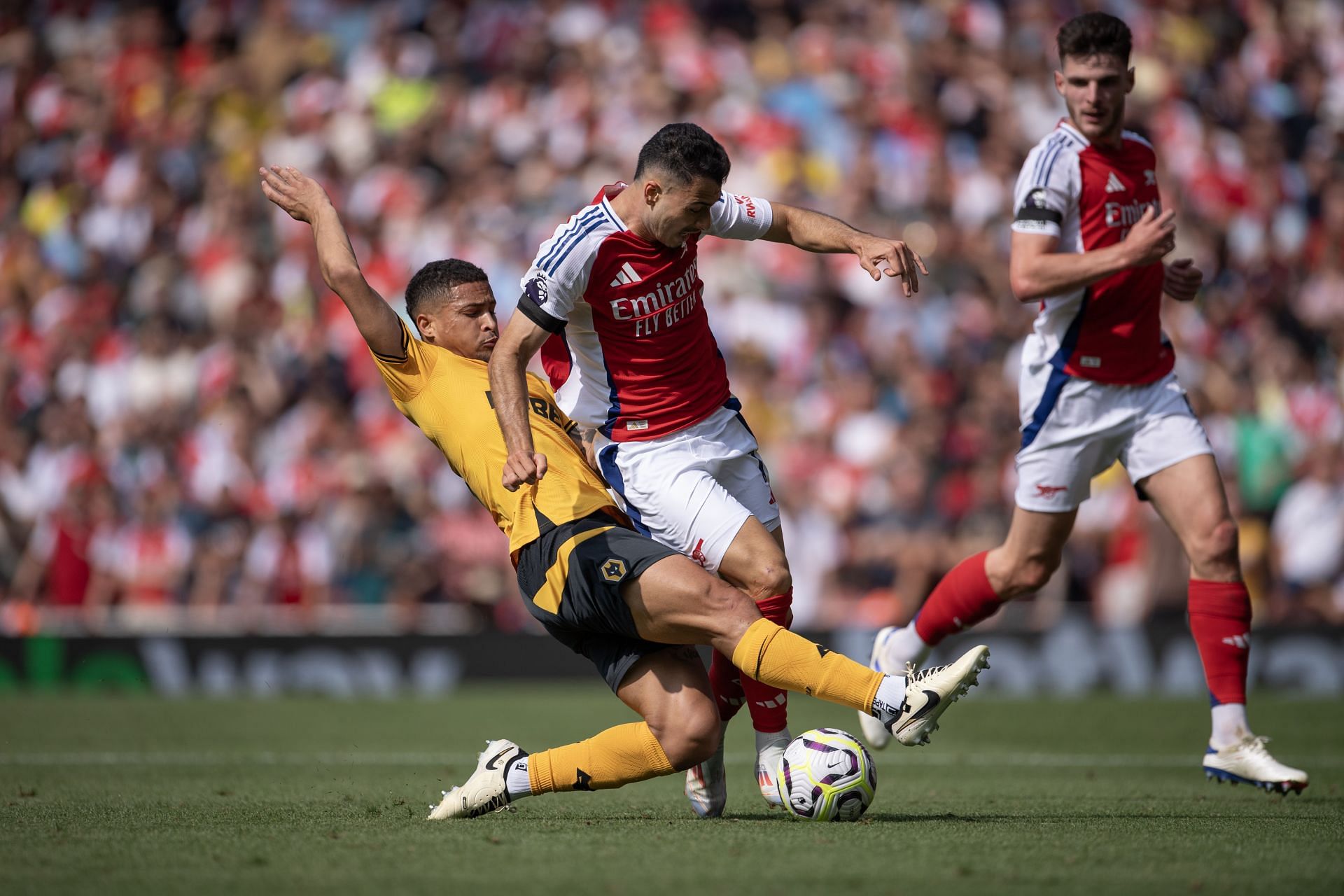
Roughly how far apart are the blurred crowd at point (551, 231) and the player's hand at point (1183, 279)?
263 inches

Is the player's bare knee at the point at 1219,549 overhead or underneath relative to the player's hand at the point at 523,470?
underneath

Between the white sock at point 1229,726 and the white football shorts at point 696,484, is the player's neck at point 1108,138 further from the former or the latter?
the white sock at point 1229,726

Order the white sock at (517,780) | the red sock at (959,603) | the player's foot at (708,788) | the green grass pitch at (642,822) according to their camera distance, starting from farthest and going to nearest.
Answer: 1. the red sock at (959,603)
2. the player's foot at (708,788)
3. the white sock at (517,780)
4. the green grass pitch at (642,822)

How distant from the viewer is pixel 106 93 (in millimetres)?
19734

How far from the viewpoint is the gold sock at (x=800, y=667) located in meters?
5.21

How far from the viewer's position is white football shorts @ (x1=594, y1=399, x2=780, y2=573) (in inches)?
231

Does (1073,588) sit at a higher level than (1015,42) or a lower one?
lower

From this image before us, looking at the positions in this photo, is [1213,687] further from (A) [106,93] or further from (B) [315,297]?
(A) [106,93]

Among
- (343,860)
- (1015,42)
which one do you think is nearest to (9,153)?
(1015,42)

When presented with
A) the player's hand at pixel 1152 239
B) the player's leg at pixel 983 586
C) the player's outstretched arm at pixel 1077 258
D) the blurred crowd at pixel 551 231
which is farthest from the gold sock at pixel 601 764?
the blurred crowd at pixel 551 231

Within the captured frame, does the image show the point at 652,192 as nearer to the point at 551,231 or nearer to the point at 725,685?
the point at 725,685

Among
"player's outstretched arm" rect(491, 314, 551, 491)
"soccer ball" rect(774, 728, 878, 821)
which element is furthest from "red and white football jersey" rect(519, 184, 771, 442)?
"soccer ball" rect(774, 728, 878, 821)

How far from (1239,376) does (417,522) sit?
8.00 metres

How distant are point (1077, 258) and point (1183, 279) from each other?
2.87 feet
